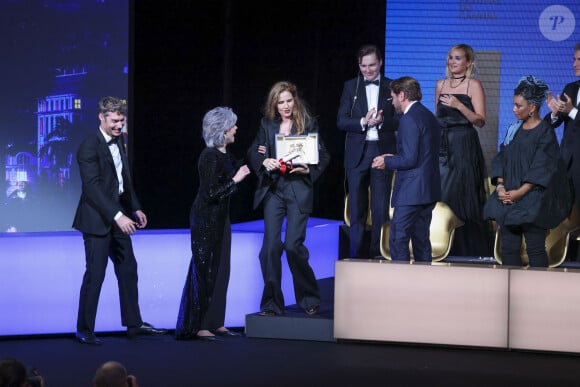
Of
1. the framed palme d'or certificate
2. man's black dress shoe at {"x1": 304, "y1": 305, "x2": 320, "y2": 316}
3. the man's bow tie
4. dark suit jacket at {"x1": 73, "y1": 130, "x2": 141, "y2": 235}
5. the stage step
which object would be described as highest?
the man's bow tie

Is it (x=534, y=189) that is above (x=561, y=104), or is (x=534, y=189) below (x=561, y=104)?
below

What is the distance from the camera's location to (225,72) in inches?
384

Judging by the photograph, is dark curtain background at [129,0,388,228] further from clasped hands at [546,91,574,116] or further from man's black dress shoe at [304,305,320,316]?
man's black dress shoe at [304,305,320,316]

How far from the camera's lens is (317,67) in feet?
32.6

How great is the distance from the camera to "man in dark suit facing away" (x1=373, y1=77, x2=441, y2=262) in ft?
24.0

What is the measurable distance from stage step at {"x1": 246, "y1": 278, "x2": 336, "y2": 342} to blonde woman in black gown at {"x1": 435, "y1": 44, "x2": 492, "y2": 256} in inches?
65.6

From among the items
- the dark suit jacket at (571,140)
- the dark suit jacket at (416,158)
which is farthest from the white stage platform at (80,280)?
the dark suit jacket at (571,140)

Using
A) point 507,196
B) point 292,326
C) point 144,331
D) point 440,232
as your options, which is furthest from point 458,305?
point 144,331

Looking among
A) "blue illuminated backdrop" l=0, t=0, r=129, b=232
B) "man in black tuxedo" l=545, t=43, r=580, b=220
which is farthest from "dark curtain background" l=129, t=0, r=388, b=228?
"man in black tuxedo" l=545, t=43, r=580, b=220

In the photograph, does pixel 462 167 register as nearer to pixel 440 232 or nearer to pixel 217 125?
pixel 440 232

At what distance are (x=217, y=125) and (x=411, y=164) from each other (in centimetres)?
132

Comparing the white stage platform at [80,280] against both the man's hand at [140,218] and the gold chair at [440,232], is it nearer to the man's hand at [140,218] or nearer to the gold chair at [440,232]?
the man's hand at [140,218]

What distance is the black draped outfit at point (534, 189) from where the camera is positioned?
7.13 metres

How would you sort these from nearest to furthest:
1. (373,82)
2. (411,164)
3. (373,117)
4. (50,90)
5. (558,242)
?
(411,164), (373,117), (558,242), (373,82), (50,90)
